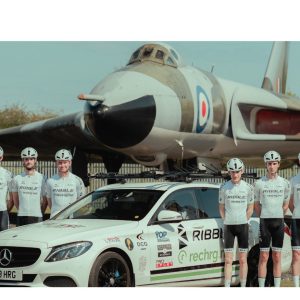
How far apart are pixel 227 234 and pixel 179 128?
658 centimetres

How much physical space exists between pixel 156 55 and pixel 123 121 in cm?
262

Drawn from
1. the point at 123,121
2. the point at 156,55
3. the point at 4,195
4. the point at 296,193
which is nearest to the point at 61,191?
the point at 4,195

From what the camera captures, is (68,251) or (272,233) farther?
(272,233)

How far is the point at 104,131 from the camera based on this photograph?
1448 centimetres

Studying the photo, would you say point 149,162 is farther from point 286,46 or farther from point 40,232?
point 286,46

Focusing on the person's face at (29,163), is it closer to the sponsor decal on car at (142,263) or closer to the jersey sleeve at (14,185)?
the jersey sleeve at (14,185)

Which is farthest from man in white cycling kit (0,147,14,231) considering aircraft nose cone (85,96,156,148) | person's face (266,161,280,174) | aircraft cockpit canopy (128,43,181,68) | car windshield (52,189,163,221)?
aircraft cockpit canopy (128,43,181,68)

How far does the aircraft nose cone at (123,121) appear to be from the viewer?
46.5ft

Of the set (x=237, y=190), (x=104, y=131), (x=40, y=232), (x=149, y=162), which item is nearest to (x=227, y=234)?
(x=237, y=190)

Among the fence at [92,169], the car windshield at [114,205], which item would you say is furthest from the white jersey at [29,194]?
the fence at [92,169]

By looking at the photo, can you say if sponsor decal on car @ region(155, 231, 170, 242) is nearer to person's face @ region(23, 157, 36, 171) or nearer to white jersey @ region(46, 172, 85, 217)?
white jersey @ region(46, 172, 85, 217)

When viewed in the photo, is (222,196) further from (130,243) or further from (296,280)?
(130,243)

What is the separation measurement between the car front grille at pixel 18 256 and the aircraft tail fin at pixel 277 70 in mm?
17938

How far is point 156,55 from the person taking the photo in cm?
1627
